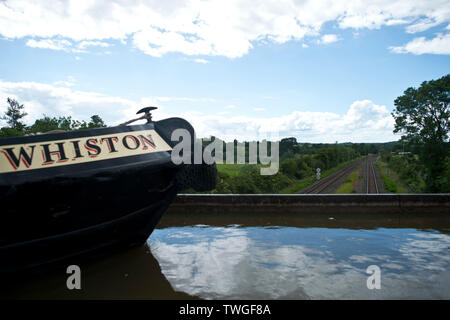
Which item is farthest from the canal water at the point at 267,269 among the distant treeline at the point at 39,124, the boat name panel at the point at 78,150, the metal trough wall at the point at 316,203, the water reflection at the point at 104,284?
the distant treeline at the point at 39,124

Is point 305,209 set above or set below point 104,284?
above

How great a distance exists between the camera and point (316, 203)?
27.8 ft

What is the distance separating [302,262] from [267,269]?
1.96 feet

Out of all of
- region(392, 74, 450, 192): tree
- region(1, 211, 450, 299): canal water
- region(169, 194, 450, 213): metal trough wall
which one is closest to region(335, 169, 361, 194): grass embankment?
region(392, 74, 450, 192): tree

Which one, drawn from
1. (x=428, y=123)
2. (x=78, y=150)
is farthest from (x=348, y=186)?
(x=78, y=150)

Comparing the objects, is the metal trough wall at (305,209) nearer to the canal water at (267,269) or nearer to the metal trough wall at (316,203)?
the metal trough wall at (316,203)

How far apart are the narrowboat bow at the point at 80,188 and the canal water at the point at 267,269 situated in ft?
1.54

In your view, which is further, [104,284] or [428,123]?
[428,123]

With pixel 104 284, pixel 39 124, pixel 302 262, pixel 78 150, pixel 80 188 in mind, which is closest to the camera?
pixel 80 188

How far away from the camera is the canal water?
3986mm

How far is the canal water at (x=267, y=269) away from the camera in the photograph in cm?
399

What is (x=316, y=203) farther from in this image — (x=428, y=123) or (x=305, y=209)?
(x=428, y=123)

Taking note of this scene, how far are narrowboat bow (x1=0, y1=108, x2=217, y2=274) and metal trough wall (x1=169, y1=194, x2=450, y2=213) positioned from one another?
12.3ft
